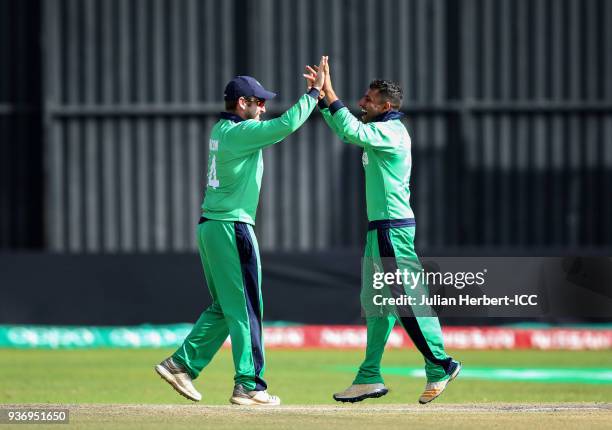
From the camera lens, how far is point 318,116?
19578mm

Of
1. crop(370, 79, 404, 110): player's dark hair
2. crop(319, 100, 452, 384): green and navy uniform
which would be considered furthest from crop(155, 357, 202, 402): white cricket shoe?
crop(370, 79, 404, 110): player's dark hair

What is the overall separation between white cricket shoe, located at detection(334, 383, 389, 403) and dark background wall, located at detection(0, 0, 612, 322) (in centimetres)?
1089

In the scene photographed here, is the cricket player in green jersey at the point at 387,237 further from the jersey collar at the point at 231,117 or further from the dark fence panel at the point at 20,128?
the dark fence panel at the point at 20,128

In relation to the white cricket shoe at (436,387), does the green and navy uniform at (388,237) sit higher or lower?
higher

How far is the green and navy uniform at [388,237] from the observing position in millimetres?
8367

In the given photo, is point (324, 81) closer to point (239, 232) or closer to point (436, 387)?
point (239, 232)

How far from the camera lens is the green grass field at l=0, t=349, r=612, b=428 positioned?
761 cm

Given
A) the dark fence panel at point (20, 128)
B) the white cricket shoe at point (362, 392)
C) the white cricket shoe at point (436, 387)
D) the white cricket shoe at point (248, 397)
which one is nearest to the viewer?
the white cricket shoe at point (248, 397)

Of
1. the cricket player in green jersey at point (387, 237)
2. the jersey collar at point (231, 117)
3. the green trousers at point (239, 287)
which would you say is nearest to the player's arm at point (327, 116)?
the cricket player in green jersey at point (387, 237)

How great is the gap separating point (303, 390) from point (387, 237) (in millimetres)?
3234

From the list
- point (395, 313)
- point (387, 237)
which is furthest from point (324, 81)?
point (395, 313)

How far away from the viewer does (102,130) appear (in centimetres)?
1991

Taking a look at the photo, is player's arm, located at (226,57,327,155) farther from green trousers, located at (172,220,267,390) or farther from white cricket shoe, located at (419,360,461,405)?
white cricket shoe, located at (419,360,461,405)

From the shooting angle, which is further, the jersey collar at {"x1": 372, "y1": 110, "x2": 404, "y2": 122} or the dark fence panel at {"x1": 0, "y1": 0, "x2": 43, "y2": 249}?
the dark fence panel at {"x1": 0, "y1": 0, "x2": 43, "y2": 249}
